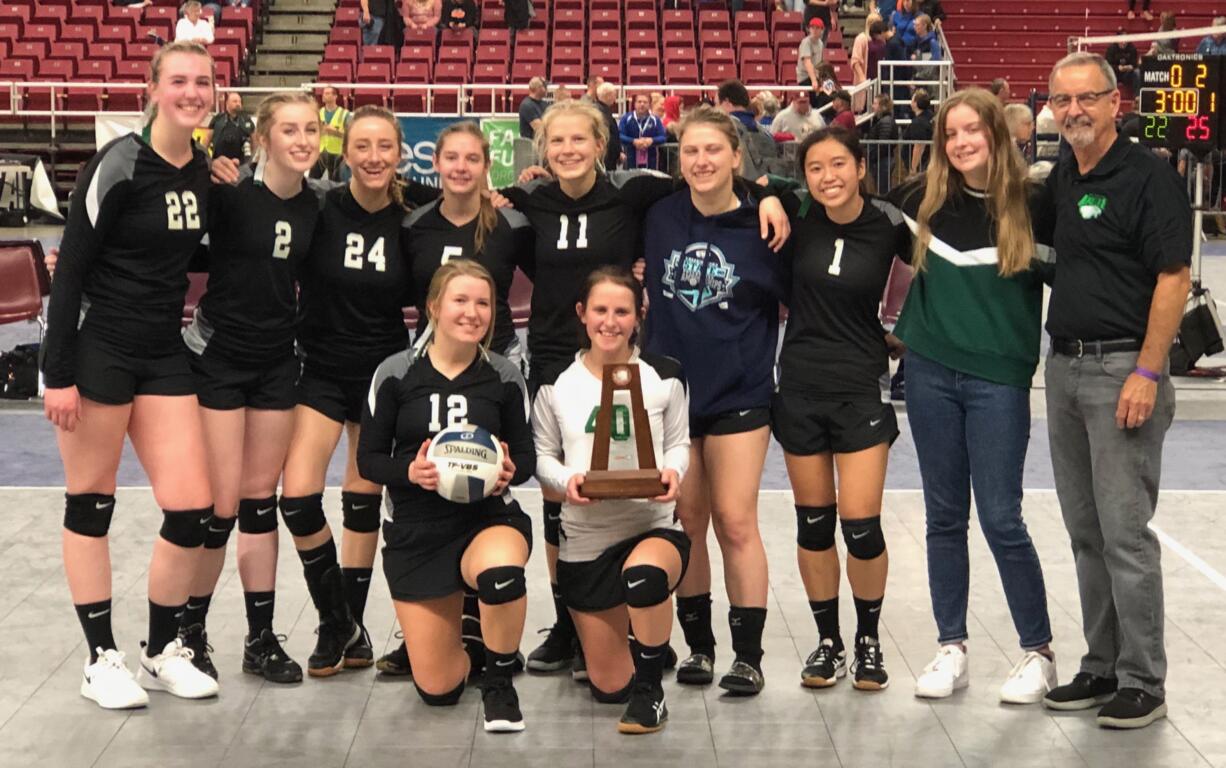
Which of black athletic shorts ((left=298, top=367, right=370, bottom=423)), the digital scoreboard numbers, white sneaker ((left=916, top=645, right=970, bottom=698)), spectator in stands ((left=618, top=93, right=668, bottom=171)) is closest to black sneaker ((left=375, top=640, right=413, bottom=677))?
black athletic shorts ((left=298, top=367, right=370, bottom=423))

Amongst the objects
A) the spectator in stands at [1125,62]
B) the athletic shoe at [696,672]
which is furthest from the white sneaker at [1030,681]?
the spectator in stands at [1125,62]

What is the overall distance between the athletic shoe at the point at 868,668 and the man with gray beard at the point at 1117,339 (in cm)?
64

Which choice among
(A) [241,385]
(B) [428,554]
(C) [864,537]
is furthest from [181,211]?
(C) [864,537]

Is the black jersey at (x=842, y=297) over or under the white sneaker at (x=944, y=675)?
over

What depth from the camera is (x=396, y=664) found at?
15.8ft

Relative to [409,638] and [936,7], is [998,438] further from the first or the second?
[936,7]

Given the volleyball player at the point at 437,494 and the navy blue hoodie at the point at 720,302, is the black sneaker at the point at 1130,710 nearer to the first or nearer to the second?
the navy blue hoodie at the point at 720,302

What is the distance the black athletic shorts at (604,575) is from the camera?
4488 millimetres

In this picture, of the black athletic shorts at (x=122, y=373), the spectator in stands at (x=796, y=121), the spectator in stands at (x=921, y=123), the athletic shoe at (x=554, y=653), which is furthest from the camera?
the spectator in stands at (x=921, y=123)

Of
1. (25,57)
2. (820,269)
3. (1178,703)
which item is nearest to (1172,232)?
(820,269)

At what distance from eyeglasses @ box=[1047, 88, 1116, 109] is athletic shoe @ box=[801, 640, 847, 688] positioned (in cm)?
167

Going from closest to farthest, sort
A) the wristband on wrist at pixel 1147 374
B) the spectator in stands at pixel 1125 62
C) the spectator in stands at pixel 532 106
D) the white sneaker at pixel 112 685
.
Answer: the wristband on wrist at pixel 1147 374 < the white sneaker at pixel 112 685 < the spectator in stands at pixel 532 106 < the spectator in stands at pixel 1125 62

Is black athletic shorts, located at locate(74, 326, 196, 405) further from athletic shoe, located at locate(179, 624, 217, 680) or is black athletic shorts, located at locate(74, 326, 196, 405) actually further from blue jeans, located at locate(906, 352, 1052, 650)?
blue jeans, located at locate(906, 352, 1052, 650)

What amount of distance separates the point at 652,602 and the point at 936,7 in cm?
1775
